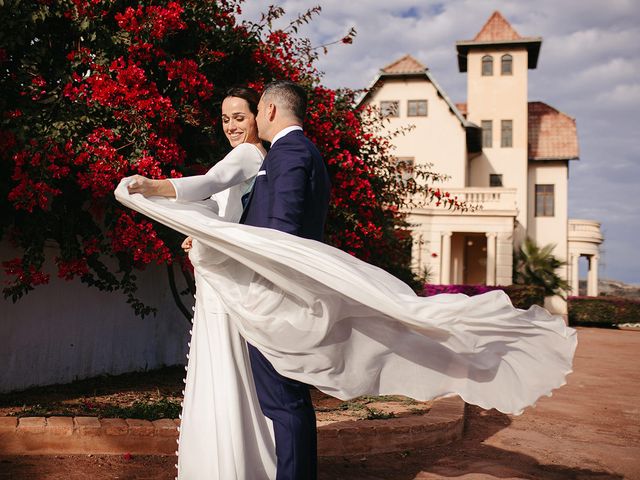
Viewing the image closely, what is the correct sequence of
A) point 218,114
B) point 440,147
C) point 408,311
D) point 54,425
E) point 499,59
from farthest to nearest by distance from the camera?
point 499,59 < point 440,147 < point 218,114 < point 54,425 < point 408,311

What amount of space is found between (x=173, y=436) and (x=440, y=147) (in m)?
26.3

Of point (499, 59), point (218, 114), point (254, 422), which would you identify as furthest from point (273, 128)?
point (499, 59)

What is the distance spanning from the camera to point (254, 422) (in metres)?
3.18

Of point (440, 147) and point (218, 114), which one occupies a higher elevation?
point (440, 147)

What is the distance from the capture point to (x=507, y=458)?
4.75m

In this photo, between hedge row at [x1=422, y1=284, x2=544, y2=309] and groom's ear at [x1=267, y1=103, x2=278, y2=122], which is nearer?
groom's ear at [x1=267, y1=103, x2=278, y2=122]

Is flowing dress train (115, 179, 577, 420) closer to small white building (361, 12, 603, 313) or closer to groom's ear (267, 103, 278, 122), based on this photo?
groom's ear (267, 103, 278, 122)

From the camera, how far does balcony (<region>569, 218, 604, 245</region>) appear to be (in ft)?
105

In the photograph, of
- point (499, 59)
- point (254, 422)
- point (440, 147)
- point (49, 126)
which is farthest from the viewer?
point (499, 59)

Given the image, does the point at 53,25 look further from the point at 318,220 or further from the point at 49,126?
the point at 318,220

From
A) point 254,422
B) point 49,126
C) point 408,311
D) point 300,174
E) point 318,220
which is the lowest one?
point 254,422

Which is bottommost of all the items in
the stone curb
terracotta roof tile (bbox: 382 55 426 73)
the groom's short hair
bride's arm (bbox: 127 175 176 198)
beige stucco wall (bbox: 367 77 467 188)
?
the stone curb

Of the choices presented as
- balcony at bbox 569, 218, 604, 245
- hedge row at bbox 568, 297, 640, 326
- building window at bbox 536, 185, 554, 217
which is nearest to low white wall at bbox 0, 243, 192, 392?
hedge row at bbox 568, 297, 640, 326

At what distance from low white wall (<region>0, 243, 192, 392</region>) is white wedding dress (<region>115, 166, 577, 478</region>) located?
328 centimetres
